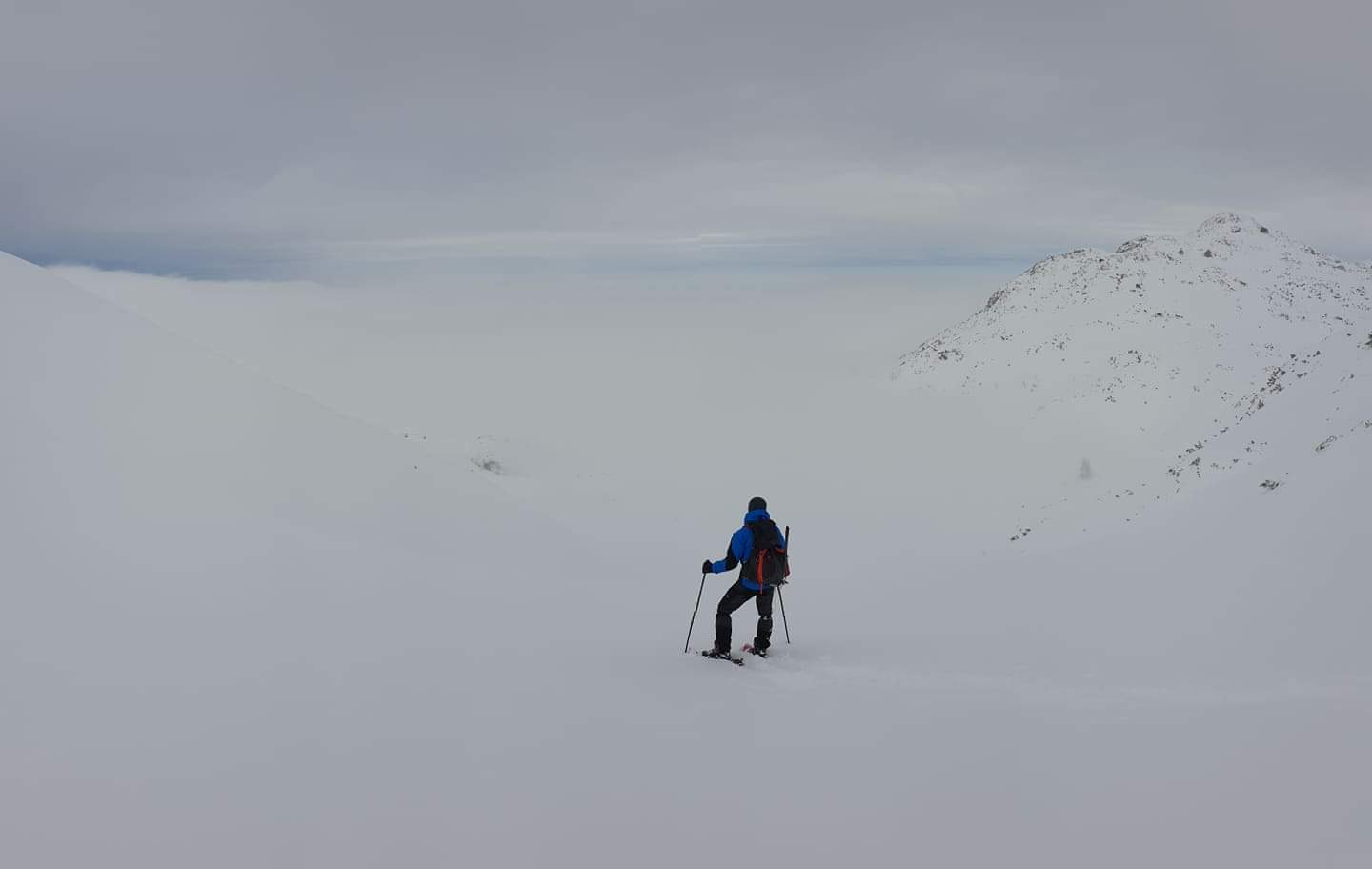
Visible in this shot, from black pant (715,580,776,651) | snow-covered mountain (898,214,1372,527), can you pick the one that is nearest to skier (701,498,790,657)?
black pant (715,580,776,651)

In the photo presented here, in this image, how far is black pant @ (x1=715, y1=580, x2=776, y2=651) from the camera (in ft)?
31.1

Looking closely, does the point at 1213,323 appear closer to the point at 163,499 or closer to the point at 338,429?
the point at 338,429

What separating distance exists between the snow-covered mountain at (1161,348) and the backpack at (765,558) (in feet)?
49.3

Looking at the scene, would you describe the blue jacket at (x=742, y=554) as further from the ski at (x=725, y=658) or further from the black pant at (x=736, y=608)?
the ski at (x=725, y=658)

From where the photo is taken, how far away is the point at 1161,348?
58250 millimetres

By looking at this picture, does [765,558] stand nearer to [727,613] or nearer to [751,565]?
[751,565]

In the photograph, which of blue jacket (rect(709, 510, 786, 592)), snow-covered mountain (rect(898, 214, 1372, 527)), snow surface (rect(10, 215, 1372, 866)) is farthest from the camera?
snow-covered mountain (rect(898, 214, 1372, 527))

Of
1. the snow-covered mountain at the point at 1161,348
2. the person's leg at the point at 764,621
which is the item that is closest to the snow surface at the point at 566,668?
the person's leg at the point at 764,621

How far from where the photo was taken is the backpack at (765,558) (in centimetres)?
947

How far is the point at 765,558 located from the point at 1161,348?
60.5 meters

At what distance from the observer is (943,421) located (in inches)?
2217

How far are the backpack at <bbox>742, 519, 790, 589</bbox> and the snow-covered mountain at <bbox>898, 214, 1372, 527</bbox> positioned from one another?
1502cm

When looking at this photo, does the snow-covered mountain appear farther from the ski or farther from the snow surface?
the ski

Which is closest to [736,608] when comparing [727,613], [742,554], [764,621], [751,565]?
[727,613]
